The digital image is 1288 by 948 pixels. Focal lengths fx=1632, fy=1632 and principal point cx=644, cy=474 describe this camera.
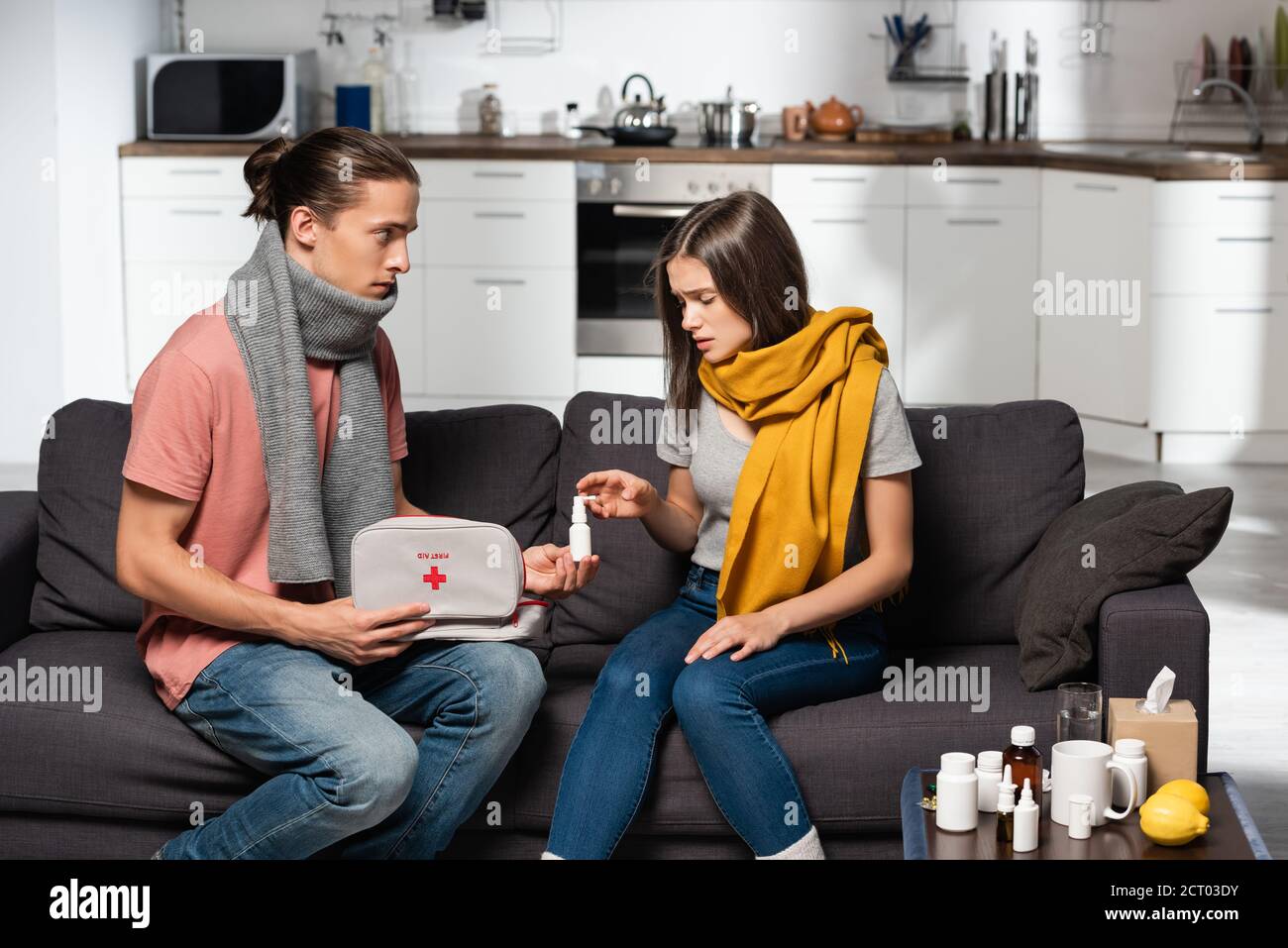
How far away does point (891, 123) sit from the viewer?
589cm

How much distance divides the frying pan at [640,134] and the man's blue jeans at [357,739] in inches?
138

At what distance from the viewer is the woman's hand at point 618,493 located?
7.54ft

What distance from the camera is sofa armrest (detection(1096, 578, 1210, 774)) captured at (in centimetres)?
223

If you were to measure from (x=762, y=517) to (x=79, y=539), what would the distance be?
1.13 meters

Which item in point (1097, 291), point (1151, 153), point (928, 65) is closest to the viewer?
point (1097, 291)

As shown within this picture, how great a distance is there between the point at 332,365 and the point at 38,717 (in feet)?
2.10

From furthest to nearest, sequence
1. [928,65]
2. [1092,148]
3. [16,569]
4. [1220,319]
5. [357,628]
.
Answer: [928,65]
[1092,148]
[1220,319]
[16,569]
[357,628]

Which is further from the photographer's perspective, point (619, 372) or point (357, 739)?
point (619, 372)

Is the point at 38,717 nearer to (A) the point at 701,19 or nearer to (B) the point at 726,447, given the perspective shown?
(B) the point at 726,447

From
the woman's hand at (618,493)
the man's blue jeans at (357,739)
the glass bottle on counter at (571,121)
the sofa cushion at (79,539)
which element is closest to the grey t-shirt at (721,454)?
the woman's hand at (618,493)

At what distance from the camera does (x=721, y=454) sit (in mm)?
2420

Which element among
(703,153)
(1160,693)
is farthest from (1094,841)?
(703,153)

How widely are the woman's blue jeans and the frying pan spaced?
3495 millimetres

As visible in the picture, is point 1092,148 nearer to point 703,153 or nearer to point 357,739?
point 703,153
